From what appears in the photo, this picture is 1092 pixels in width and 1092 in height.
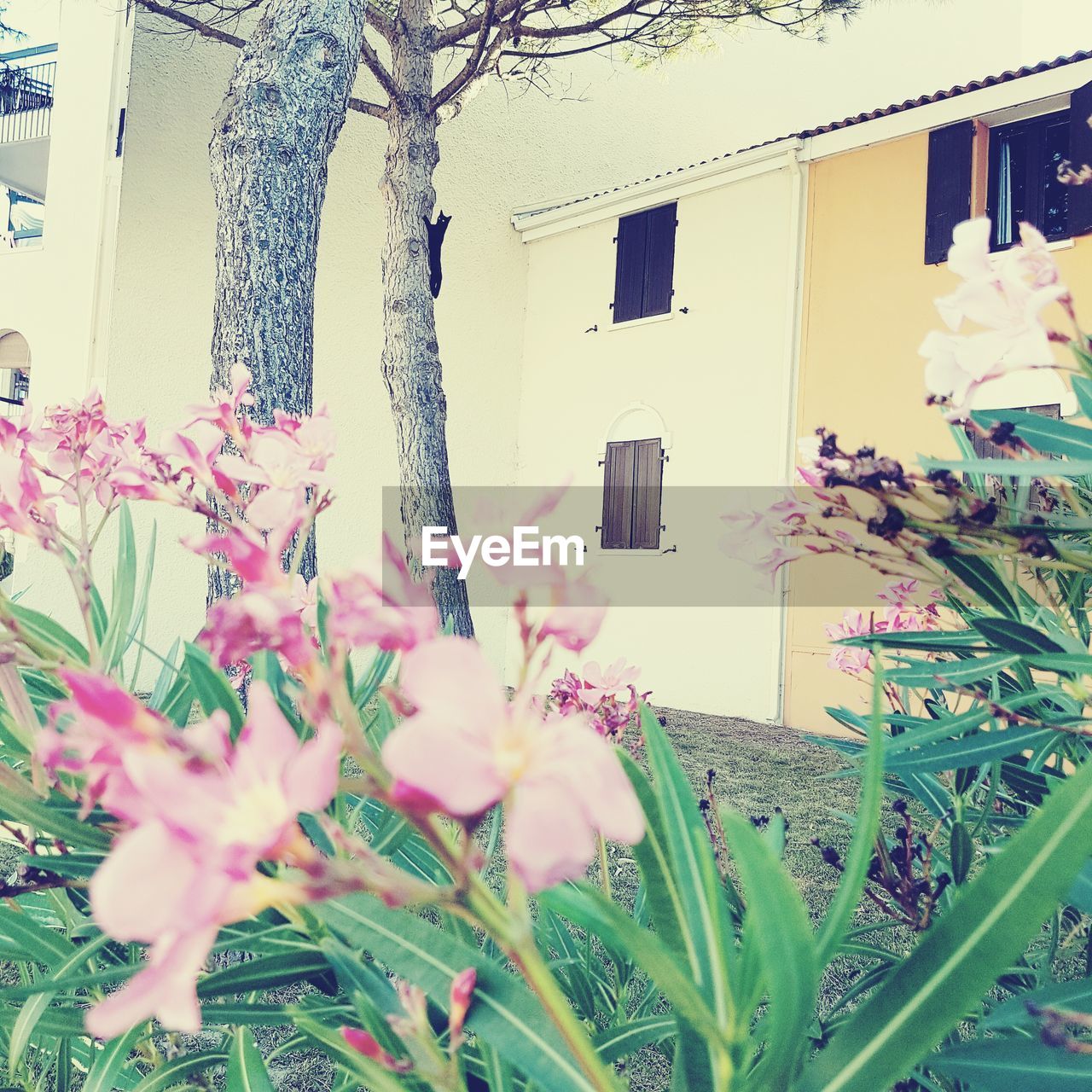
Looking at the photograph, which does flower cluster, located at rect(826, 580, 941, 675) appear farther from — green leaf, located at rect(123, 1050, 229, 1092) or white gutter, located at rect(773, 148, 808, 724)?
white gutter, located at rect(773, 148, 808, 724)

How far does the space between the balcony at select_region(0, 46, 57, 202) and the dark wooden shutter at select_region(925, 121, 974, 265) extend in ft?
21.1

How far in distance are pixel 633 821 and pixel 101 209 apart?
23.7 ft

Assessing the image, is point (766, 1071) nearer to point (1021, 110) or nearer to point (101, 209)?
point (101, 209)

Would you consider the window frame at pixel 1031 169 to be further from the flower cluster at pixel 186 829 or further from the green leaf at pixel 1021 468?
the flower cluster at pixel 186 829

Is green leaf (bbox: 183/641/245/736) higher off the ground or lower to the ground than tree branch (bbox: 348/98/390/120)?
lower

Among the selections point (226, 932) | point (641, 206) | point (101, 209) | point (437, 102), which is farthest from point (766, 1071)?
point (641, 206)

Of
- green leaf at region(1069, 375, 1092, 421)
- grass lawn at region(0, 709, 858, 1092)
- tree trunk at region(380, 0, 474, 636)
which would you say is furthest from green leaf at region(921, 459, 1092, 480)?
tree trunk at region(380, 0, 474, 636)

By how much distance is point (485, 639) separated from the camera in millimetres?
10109

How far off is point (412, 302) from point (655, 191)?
3.19m

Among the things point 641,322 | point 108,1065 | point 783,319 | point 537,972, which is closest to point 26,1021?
point 108,1065

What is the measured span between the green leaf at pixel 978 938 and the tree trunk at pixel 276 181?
11.7ft

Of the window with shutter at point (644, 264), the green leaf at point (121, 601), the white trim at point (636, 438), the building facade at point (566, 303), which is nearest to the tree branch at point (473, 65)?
the building facade at point (566, 303)

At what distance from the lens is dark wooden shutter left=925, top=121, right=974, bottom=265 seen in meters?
7.25

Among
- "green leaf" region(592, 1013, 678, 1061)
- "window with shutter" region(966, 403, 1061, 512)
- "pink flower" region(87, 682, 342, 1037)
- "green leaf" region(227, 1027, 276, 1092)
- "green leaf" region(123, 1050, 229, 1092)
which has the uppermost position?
"window with shutter" region(966, 403, 1061, 512)
